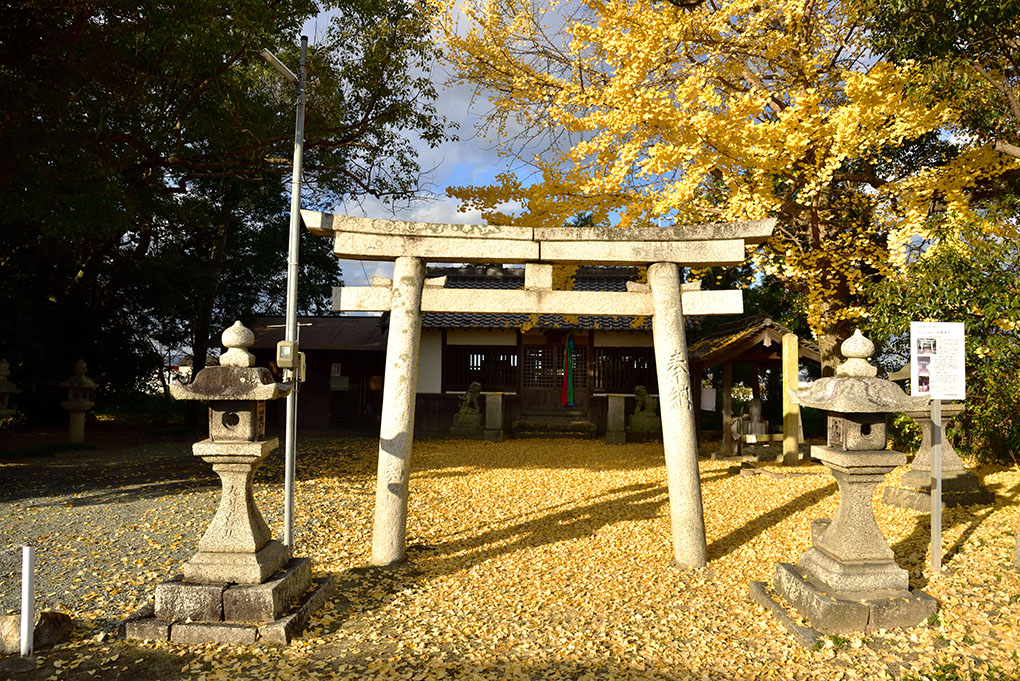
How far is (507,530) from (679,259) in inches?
168

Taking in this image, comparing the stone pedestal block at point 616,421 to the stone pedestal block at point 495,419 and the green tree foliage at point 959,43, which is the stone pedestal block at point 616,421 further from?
the green tree foliage at point 959,43

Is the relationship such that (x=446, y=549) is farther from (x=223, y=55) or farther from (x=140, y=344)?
(x=140, y=344)

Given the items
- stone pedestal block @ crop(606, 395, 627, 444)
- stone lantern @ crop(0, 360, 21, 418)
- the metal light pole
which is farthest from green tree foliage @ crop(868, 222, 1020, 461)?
stone lantern @ crop(0, 360, 21, 418)

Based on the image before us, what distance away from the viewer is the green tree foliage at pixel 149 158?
8.16 meters

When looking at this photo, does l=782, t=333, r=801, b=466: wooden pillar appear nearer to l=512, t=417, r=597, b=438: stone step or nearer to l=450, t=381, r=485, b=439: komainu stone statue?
l=512, t=417, r=597, b=438: stone step

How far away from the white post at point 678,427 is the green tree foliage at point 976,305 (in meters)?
4.26

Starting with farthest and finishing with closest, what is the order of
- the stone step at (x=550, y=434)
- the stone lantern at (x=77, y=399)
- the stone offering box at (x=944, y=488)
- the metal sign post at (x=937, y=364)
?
the stone step at (x=550, y=434)
the stone lantern at (x=77, y=399)
the stone offering box at (x=944, y=488)
the metal sign post at (x=937, y=364)

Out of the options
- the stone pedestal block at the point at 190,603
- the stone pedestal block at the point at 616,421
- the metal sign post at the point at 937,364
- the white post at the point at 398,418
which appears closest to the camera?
the stone pedestal block at the point at 190,603

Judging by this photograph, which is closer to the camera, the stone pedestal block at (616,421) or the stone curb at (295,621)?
the stone curb at (295,621)

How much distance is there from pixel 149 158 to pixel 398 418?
8.53 meters

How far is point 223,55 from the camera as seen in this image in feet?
33.7

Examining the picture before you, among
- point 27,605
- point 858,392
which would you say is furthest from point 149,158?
point 858,392

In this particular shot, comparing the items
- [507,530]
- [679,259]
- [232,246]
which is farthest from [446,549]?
[232,246]

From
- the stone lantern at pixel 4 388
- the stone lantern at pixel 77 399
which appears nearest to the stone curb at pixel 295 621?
the stone lantern at pixel 4 388
